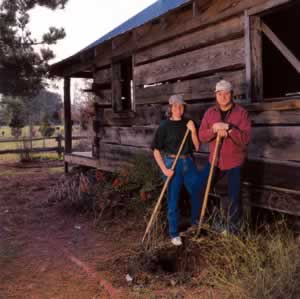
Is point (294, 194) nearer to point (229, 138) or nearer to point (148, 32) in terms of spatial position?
point (229, 138)

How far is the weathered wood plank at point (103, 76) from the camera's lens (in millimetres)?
8516

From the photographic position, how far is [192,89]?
611 cm

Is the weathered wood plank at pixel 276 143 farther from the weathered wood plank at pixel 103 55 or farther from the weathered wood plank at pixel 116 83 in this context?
the weathered wood plank at pixel 103 55

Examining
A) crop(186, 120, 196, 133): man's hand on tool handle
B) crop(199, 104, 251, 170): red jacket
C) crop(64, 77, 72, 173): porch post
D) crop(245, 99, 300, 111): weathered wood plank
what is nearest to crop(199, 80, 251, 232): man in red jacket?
crop(199, 104, 251, 170): red jacket

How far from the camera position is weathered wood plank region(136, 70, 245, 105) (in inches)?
207

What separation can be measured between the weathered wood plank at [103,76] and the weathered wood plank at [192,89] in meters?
1.27

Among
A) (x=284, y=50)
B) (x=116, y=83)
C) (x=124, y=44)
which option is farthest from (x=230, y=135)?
(x=116, y=83)

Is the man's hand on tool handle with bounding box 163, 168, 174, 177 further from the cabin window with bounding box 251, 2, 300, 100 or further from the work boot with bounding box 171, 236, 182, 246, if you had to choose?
the cabin window with bounding box 251, 2, 300, 100

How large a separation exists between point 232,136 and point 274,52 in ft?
13.1

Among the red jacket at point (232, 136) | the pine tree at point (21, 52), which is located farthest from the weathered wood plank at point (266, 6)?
the pine tree at point (21, 52)

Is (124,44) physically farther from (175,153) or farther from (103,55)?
(175,153)

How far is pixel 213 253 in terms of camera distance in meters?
3.82

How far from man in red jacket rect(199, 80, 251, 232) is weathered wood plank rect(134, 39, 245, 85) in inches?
46.8

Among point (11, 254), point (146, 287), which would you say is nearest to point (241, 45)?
point (146, 287)
